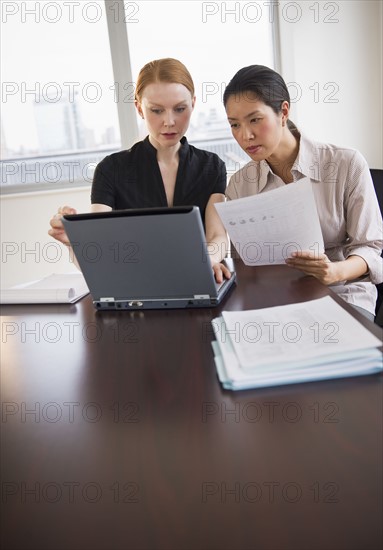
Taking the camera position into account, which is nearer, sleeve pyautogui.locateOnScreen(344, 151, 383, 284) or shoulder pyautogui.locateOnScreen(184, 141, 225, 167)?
sleeve pyautogui.locateOnScreen(344, 151, 383, 284)

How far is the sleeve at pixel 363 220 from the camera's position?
4.57 ft

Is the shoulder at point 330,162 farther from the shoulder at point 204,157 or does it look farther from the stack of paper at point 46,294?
the stack of paper at point 46,294

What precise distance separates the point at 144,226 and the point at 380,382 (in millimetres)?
549

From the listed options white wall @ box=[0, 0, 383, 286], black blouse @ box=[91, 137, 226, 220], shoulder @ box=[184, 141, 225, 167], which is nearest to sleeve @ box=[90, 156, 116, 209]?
black blouse @ box=[91, 137, 226, 220]

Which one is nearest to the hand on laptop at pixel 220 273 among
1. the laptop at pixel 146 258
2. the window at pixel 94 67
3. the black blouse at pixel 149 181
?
the laptop at pixel 146 258

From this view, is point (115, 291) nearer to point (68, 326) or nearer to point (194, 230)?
point (68, 326)

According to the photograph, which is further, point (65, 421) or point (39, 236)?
point (39, 236)

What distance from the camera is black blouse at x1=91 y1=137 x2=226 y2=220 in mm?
1874

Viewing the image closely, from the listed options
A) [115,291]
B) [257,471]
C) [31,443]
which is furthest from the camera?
[115,291]

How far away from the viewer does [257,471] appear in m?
0.51

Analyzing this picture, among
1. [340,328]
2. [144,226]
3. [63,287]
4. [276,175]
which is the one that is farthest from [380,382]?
[276,175]

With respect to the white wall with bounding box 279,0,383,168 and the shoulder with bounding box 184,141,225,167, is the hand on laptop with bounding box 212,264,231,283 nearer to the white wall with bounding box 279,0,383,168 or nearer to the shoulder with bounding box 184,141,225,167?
the shoulder with bounding box 184,141,225,167

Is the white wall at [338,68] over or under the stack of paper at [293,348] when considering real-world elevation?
over

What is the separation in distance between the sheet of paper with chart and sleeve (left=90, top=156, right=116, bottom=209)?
73 cm
